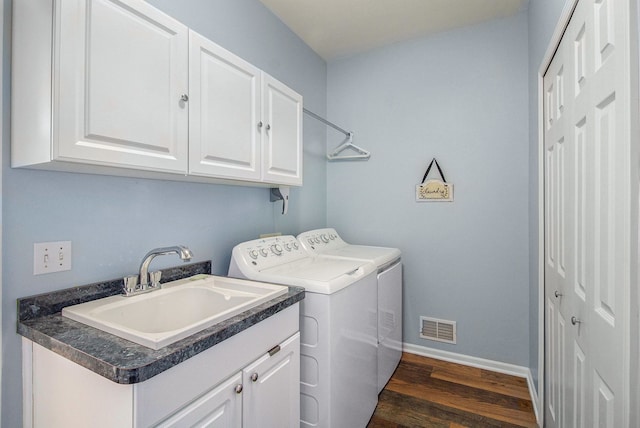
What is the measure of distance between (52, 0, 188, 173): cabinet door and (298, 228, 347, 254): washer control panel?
1.19 m

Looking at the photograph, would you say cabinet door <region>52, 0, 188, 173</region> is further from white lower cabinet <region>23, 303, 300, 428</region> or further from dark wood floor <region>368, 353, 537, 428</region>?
dark wood floor <region>368, 353, 537, 428</region>

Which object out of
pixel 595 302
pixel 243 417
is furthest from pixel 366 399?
pixel 595 302

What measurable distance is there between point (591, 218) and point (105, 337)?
1.55 m

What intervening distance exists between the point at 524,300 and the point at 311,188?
190 centimetres

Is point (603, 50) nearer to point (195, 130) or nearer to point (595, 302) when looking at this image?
point (595, 302)

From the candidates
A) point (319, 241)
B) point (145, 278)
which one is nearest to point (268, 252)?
point (319, 241)

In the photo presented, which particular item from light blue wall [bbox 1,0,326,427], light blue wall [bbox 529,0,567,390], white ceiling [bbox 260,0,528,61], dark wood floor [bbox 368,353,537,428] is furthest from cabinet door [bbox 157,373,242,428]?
white ceiling [bbox 260,0,528,61]

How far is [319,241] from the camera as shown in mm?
2420

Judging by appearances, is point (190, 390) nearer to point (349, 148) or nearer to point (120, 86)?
point (120, 86)

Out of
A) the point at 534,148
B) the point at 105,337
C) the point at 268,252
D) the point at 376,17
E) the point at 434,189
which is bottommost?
the point at 105,337

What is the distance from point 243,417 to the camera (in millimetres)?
1090

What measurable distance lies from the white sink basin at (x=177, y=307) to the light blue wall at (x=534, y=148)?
1699 mm

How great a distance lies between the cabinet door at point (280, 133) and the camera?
5.65 ft

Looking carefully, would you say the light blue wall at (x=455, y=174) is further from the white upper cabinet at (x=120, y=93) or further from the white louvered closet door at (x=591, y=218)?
the white upper cabinet at (x=120, y=93)
